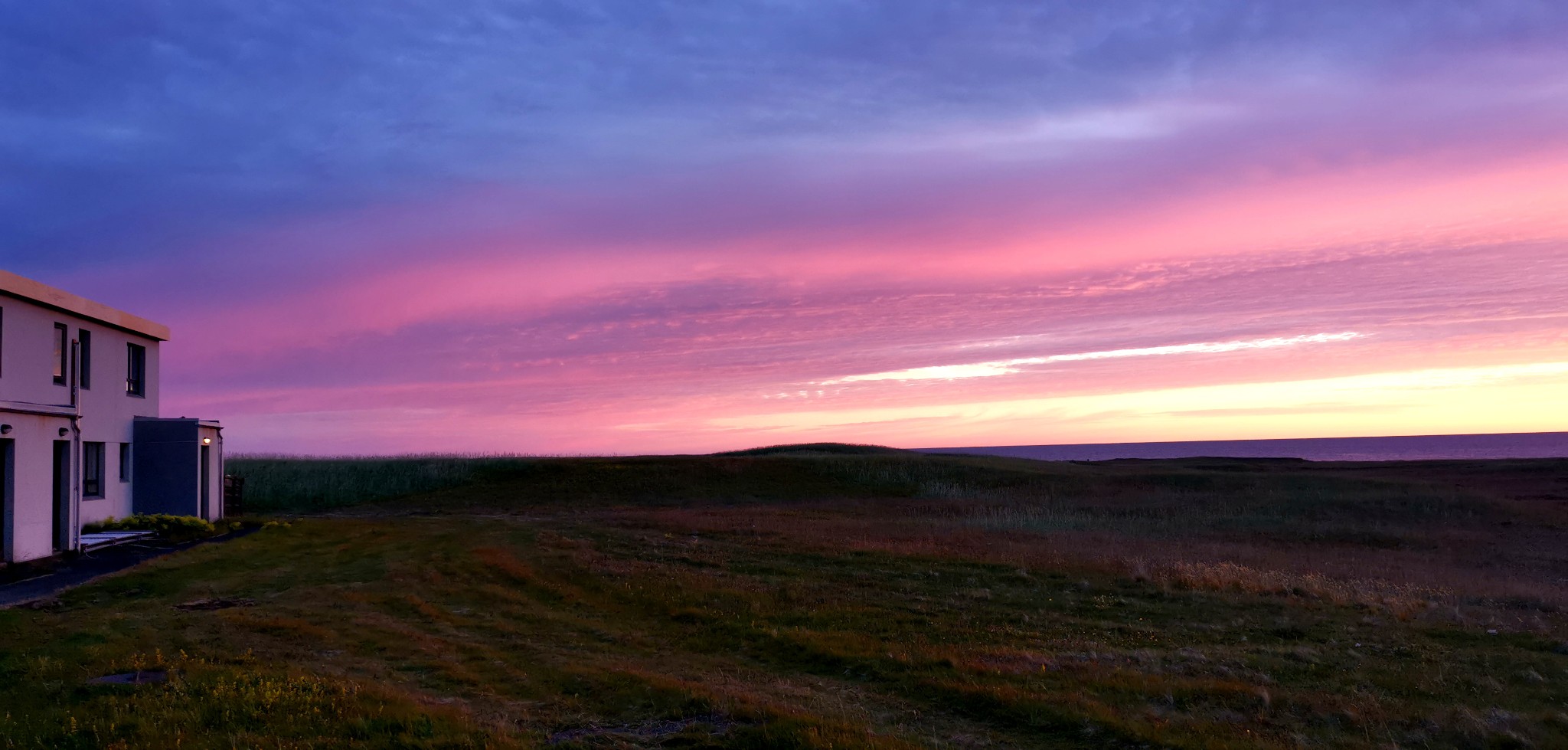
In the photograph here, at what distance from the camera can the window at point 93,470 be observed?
85.1 ft

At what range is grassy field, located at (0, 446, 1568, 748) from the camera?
352 inches

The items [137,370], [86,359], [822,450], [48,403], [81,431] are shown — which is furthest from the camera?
[822,450]

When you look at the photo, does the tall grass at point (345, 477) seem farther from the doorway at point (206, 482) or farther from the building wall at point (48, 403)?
the building wall at point (48, 403)

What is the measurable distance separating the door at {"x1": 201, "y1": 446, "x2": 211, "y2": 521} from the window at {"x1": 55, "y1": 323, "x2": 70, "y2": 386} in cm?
567

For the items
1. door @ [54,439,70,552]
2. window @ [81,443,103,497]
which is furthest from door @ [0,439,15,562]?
window @ [81,443,103,497]

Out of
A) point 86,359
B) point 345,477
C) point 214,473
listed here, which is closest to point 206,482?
point 214,473

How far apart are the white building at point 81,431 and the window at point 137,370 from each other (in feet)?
0.10

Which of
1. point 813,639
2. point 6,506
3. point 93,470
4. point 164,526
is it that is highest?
point 93,470

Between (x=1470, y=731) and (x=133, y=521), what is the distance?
2977 centimetres

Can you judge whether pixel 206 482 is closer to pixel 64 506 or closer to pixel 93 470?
pixel 93 470

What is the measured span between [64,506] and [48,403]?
2.70 meters

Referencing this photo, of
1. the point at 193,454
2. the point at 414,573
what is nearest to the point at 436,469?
the point at 193,454

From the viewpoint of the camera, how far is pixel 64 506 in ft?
72.9

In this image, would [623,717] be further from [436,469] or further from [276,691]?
[436,469]
